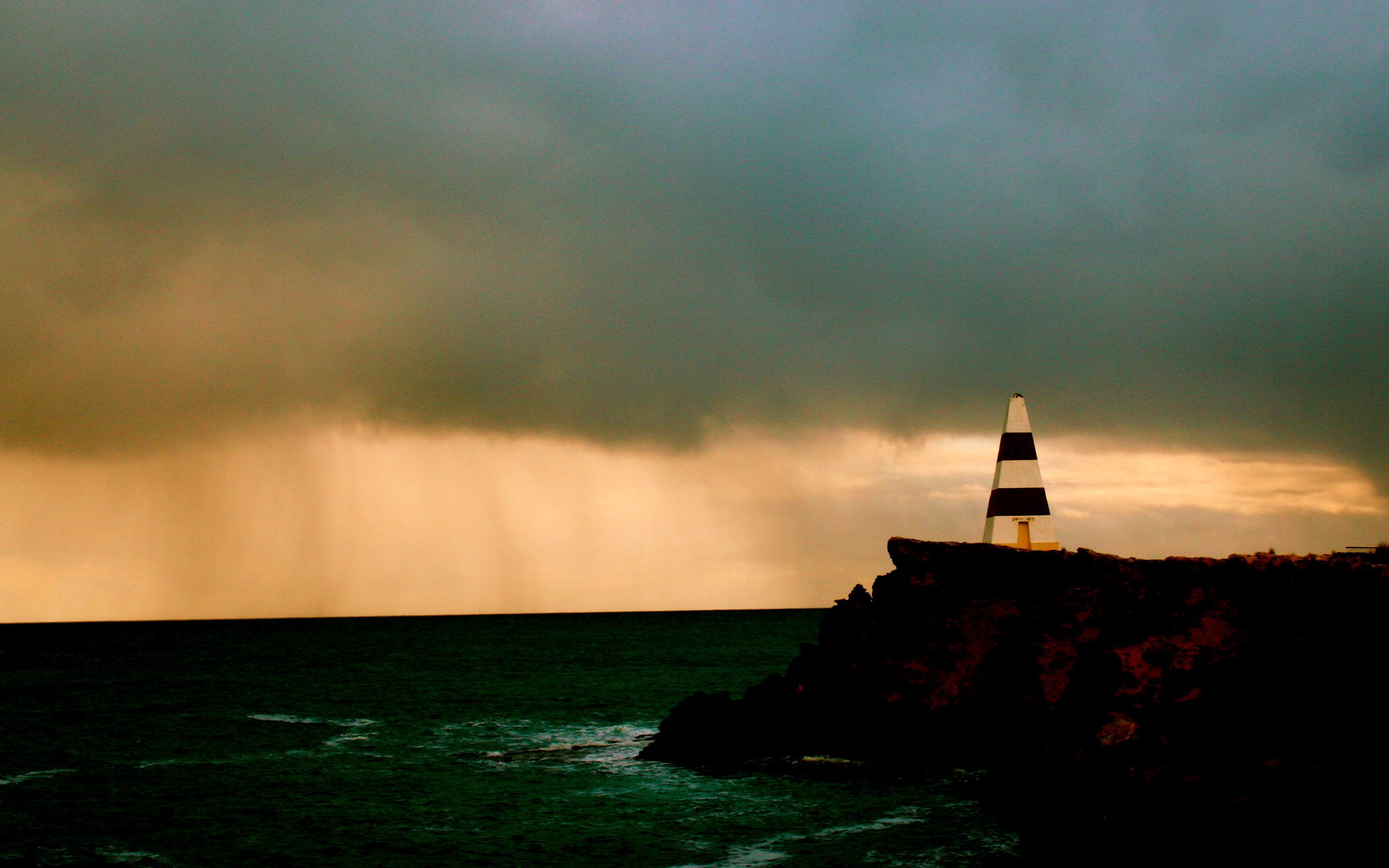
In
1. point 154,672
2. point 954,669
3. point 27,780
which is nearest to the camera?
point 954,669

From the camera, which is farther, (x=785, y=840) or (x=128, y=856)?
(x=128, y=856)

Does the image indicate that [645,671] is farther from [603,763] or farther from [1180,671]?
[1180,671]

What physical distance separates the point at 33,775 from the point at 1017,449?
30.5m

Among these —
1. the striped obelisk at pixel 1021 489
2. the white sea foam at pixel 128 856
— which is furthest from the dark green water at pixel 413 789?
the striped obelisk at pixel 1021 489

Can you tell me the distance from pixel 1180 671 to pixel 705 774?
15.5 m

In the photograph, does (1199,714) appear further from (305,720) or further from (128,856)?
(305,720)

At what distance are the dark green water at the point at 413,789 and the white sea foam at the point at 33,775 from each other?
118 millimetres

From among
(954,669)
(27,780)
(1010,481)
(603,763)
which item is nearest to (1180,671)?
(1010,481)

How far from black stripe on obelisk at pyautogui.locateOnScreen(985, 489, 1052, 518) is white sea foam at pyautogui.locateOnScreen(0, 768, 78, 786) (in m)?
28.9

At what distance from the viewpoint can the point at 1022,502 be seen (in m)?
24.2

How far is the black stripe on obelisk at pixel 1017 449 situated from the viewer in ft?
78.7

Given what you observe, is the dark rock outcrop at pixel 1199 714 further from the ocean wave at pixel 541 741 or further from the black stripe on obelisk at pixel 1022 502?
the ocean wave at pixel 541 741

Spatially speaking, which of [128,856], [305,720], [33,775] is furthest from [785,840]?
[305,720]

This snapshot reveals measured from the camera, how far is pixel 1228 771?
47.3 ft
